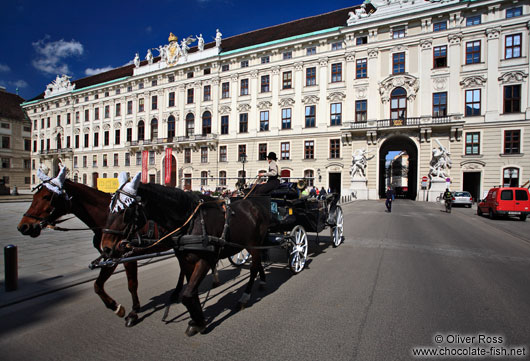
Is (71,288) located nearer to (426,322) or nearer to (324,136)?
(426,322)

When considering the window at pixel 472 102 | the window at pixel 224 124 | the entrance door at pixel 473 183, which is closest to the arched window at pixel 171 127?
the window at pixel 224 124

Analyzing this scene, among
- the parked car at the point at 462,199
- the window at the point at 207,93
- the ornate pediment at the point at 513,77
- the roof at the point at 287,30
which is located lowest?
the parked car at the point at 462,199

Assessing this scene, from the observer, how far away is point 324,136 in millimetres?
34594

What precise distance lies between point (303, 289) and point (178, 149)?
136 feet

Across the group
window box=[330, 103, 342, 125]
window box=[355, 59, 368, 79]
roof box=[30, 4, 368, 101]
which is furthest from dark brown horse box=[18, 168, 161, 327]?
roof box=[30, 4, 368, 101]

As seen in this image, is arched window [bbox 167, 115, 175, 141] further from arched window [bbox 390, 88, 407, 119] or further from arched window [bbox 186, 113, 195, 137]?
arched window [bbox 390, 88, 407, 119]

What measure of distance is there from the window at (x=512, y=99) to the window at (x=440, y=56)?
6267 mm

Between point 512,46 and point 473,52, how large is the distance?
3124 millimetres

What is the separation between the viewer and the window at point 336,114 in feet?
112

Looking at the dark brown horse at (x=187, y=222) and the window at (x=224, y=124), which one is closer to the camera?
the dark brown horse at (x=187, y=222)

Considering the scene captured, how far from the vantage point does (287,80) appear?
36.8 meters

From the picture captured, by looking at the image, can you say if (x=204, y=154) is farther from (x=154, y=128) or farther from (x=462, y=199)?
(x=462, y=199)

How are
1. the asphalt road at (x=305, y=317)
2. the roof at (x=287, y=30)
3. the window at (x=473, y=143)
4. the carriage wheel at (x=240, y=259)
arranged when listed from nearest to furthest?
the asphalt road at (x=305, y=317) → the carriage wheel at (x=240, y=259) → the window at (x=473, y=143) → the roof at (x=287, y=30)

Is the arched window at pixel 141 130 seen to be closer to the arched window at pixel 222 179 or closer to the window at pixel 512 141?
the arched window at pixel 222 179
